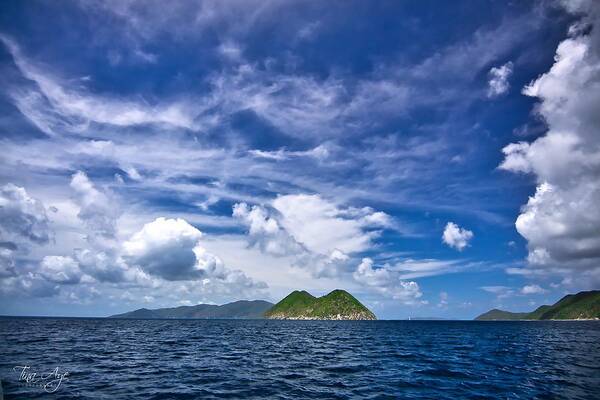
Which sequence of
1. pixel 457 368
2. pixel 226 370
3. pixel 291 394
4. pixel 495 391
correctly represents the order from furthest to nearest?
pixel 457 368
pixel 226 370
pixel 495 391
pixel 291 394

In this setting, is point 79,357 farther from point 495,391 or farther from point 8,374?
point 495,391

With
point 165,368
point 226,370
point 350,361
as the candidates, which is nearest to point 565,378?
point 350,361

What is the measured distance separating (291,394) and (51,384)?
17.6 meters

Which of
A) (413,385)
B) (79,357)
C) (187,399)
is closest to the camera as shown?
(187,399)

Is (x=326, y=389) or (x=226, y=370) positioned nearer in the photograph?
(x=326, y=389)

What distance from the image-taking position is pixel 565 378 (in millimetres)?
31500

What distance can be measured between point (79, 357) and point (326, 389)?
30942 mm
